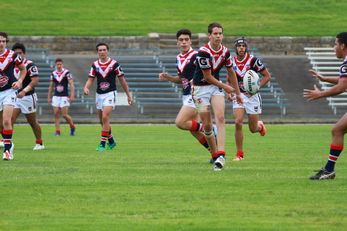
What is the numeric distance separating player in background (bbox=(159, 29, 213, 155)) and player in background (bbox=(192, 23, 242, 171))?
1.47m

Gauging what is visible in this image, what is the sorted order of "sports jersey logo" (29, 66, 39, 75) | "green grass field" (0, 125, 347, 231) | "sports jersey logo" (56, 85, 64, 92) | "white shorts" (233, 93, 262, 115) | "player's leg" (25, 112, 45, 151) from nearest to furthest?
"green grass field" (0, 125, 347, 231) → "white shorts" (233, 93, 262, 115) → "sports jersey logo" (29, 66, 39, 75) → "player's leg" (25, 112, 45, 151) → "sports jersey logo" (56, 85, 64, 92)

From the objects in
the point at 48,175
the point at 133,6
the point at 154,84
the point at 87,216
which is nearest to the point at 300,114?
the point at 154,84

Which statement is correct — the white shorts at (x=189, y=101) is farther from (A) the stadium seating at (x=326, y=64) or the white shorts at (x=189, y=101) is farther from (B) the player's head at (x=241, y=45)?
(A) the stadium seating at (x=326, y=64)

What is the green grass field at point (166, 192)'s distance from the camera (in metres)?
9.95

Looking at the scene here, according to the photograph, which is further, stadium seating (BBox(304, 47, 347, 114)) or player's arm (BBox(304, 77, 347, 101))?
stadium seating (BBox(304, 47, 347, 114))

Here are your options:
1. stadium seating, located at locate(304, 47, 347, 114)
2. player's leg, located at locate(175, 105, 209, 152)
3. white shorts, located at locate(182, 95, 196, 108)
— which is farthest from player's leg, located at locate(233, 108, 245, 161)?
stadium seating, located at locate(304, 47, 347, 114)

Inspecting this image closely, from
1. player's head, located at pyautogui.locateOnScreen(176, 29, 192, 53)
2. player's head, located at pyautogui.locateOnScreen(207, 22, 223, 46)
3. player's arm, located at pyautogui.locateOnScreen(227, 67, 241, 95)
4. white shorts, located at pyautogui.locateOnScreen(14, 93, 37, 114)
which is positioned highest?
player's head, located at pyautogui.locateOnScreen(207, 22, 223, 46)

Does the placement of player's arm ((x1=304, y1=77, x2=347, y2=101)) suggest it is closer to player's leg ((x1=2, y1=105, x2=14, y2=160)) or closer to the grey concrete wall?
player's leg ((x1=2, y1=105, x2=14, y2=160))

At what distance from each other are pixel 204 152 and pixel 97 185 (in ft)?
26.6

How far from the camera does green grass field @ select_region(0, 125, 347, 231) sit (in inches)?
392

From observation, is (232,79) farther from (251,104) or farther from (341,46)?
(251,104)

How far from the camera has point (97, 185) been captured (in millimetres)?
13289

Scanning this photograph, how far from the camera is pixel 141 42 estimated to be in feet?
173

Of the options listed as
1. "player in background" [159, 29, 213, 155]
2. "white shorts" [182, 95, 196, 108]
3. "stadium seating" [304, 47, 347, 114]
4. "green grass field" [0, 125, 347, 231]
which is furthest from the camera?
"stadium seating" [304, 47, 347, 114]
